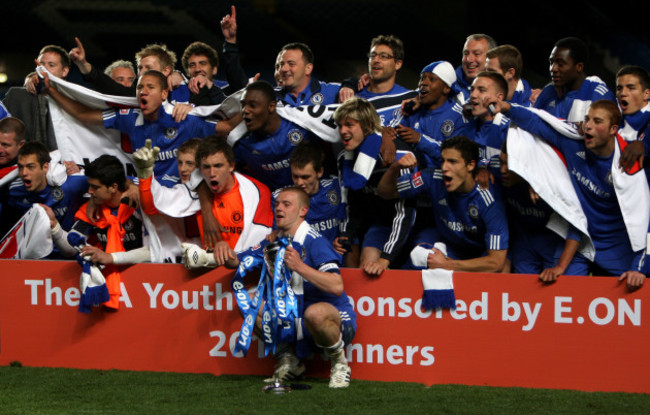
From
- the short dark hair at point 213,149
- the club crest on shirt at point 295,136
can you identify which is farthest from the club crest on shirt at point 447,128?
the short dark hair at point 213,149

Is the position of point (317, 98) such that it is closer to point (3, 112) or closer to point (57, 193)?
point (57, 193)

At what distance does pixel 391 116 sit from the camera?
518cm

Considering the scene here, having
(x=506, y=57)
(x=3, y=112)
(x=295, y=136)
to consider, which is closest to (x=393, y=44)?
(x=506, y=57)

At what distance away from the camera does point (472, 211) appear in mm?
4406

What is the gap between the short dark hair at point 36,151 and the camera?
196 inches

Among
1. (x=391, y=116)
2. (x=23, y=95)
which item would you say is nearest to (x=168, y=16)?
(x=23, y=95)

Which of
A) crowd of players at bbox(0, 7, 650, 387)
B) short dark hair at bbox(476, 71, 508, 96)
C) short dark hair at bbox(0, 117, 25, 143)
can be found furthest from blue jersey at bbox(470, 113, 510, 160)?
short dark hair at bbox(0, 117, 25, 143)

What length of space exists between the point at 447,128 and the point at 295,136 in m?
0.86

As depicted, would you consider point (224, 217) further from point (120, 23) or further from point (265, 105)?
point (120, 23)

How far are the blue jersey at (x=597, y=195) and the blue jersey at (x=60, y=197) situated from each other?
254cm

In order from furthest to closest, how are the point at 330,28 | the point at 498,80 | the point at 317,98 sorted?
the point at 330,28, the point at 317,98, the point at 498,80

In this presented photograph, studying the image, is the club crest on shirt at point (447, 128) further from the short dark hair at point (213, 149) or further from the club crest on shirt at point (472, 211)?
the short dark hair at point (213, 149)

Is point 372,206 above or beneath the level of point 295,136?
beneath

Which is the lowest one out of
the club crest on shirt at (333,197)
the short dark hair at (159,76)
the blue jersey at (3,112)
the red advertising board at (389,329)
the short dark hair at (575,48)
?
the red advertising board at (389,329)
